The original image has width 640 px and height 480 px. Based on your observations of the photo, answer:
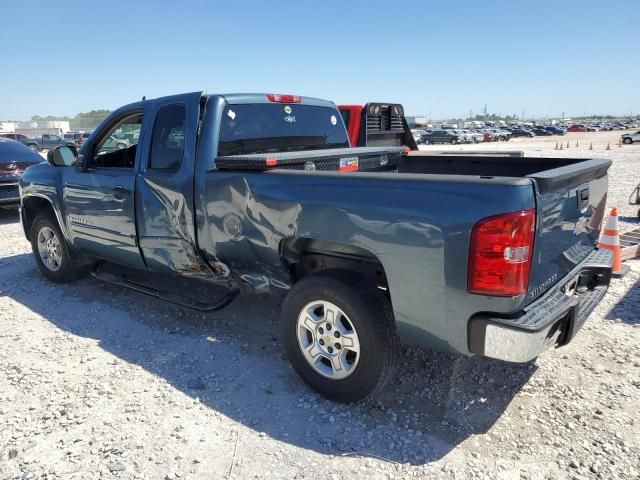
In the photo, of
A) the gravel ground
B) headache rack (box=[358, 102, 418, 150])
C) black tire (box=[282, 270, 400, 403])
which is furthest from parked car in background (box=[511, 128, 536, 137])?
black tire (box=[282, 270, 400, 403])

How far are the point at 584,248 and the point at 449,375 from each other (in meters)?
1.27

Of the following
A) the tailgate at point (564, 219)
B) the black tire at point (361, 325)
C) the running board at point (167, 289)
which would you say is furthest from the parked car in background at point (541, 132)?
the black tire at point (361, 325)

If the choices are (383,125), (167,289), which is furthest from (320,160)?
(383,125)

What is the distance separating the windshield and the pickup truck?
0.05ft

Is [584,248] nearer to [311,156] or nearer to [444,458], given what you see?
[444,458]

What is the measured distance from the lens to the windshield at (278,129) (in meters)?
3.83

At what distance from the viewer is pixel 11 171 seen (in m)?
9.20

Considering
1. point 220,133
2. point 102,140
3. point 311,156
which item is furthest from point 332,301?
point 102,140

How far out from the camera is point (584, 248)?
3.25 metres

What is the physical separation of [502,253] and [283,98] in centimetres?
274

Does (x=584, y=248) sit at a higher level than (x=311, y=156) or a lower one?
lower

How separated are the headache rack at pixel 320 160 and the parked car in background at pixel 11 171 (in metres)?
7.49

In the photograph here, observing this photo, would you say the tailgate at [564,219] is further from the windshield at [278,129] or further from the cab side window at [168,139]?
the cab side window at [168,139]

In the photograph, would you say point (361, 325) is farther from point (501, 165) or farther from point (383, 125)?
point (383, 125)
